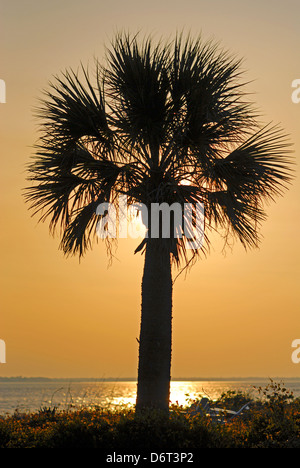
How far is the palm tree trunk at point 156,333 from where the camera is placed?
14.1 m

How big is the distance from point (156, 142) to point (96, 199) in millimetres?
2254

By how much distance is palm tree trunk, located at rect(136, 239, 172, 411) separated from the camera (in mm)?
14086

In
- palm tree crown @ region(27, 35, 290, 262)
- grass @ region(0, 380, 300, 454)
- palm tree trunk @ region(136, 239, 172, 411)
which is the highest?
palm tree crown @ region(27, 35, 290, 262)

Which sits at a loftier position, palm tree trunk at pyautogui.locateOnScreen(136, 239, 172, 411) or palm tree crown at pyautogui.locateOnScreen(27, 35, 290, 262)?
palm tree crown at pyautogui.locateOnScreen(27, 35, 290, 262)

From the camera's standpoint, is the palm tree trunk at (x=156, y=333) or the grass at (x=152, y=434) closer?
the grass at (x=152, y=434)

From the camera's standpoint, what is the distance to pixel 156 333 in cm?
1438

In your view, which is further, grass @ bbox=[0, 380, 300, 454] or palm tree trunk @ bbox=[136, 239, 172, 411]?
palm tree trunk @ bbox=[136, 239, 172, 411]

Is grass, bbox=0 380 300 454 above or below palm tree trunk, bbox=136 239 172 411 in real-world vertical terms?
below

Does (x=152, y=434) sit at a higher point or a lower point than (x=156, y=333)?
lower

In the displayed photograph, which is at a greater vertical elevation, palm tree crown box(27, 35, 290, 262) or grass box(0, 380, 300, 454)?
palm tree crown box(27, 35, 290, 262)

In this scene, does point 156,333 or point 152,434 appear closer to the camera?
point 152,434

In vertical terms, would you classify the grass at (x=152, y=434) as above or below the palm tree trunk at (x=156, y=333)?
below
